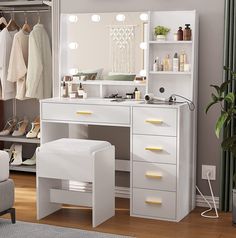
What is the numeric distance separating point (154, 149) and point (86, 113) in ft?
2.03

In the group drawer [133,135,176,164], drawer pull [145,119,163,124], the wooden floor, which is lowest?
the wooden floor

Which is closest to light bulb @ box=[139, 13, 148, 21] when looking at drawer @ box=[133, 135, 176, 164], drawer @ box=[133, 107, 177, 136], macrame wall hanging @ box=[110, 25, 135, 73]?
macrame wall hanging @ box=[110, 25, 135, 73]

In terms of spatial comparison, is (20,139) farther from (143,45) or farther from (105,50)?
(143,45)

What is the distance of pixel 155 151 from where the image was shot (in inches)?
173

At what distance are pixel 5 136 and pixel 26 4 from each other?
1345 millimetres

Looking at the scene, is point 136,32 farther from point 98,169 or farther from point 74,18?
point 98,169

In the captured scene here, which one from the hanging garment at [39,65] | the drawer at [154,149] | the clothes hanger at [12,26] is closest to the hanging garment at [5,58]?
the clothes hanger at [12,26]

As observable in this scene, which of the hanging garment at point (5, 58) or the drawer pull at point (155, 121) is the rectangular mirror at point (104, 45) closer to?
the drawer pull at point (155, 121)

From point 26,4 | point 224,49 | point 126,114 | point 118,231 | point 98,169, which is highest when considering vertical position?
point 26,4

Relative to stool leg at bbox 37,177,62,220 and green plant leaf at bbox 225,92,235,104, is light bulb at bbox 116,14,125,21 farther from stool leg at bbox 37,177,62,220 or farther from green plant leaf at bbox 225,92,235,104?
stool leg at bbox 37,177,62,220

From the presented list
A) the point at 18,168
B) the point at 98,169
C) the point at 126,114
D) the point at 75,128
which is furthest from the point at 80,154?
the point at 18,168

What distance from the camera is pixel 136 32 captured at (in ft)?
16.1

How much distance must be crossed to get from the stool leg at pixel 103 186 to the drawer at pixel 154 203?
0.19 meters

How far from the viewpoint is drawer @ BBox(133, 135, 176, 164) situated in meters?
4.35
